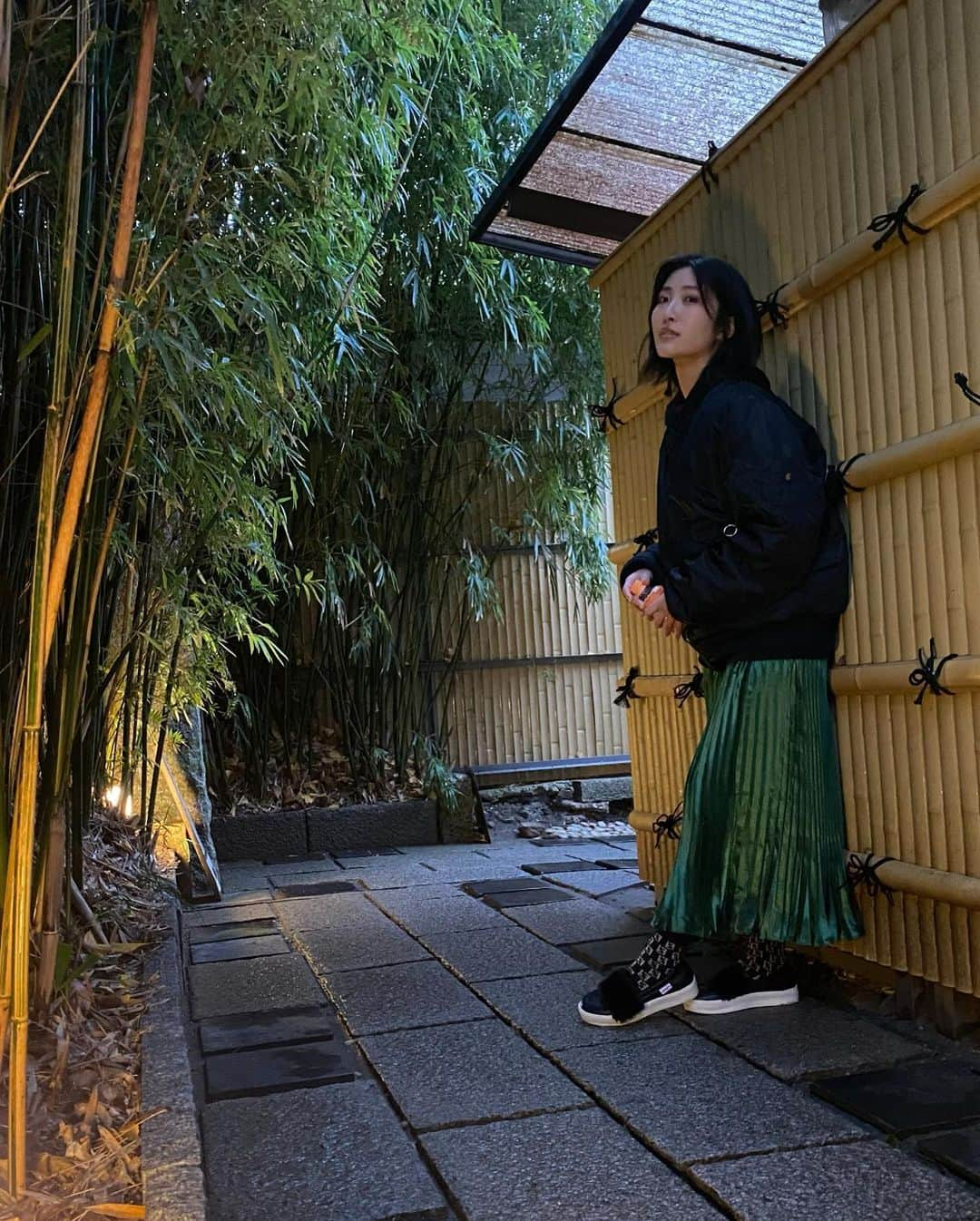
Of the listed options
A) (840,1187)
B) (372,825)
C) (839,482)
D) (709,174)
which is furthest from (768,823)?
(372,825)

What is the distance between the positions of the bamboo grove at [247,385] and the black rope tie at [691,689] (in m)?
1.22

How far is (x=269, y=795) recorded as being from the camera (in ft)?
18.4

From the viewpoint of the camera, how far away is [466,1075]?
6.65 ft

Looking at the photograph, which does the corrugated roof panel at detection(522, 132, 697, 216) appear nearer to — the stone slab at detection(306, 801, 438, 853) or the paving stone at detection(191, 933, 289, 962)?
the paving stone at detection(191, 933, 289, 962)

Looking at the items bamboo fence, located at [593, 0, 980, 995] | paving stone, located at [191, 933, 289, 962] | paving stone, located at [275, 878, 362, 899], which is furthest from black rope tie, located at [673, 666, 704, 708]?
paving stone, located at [275, 878, 362, 899]

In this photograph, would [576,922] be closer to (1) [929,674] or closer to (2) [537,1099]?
(2) [537,1099]

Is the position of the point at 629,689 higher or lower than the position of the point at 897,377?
lower

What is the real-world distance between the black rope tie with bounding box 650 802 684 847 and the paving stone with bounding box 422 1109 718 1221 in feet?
3.93

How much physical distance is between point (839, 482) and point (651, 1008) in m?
1.11

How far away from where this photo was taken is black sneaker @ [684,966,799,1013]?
89.9 inches

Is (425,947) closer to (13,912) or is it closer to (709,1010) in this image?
(709,1010)

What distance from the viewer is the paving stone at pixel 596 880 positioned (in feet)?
12.6

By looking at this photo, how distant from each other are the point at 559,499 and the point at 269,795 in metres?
2.09

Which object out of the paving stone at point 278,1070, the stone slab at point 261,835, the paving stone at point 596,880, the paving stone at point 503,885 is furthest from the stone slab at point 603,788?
the paving stone at point 278,1070
